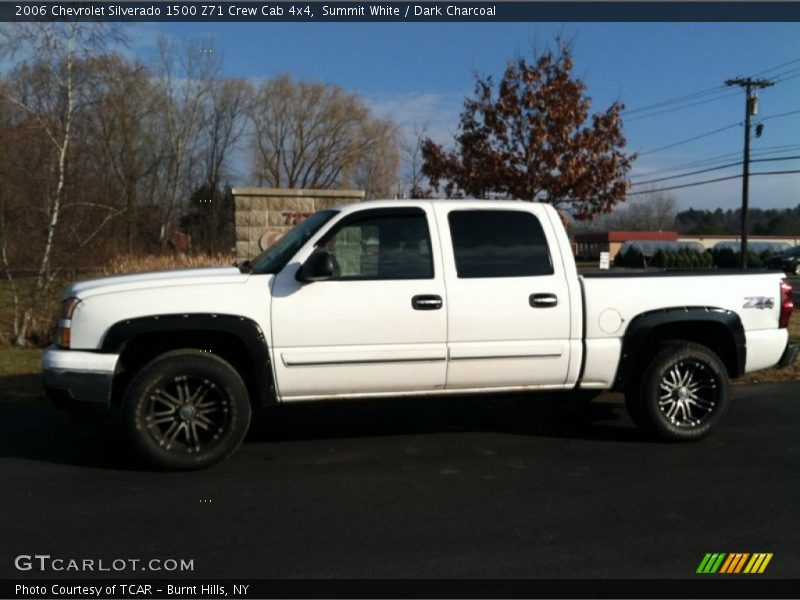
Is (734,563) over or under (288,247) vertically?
under

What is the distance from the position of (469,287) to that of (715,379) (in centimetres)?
222

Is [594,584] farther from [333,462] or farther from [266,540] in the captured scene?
[333,462]

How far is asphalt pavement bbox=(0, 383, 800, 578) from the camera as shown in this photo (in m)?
3.85

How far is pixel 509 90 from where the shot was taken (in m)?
14.2

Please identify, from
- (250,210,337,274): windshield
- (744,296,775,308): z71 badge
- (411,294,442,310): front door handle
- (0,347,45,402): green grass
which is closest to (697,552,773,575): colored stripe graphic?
(411,294,442,310): front door handle

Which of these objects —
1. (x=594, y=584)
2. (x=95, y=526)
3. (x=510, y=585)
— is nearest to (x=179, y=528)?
(x=95, y=526)

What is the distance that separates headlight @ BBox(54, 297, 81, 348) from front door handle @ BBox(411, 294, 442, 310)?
234cm

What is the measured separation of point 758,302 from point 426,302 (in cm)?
283

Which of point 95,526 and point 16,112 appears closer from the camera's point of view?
point 95,526

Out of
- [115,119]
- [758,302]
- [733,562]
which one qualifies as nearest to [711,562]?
[733,562]

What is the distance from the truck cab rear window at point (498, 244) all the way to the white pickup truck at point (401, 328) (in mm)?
11

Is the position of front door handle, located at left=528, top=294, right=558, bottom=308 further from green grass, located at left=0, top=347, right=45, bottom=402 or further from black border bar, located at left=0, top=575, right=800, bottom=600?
green grass, located at left=0, top=347, right=45, bottom=402

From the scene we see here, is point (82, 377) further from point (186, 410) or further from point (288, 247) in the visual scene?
point (288, 247)

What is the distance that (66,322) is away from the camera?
5.05m
